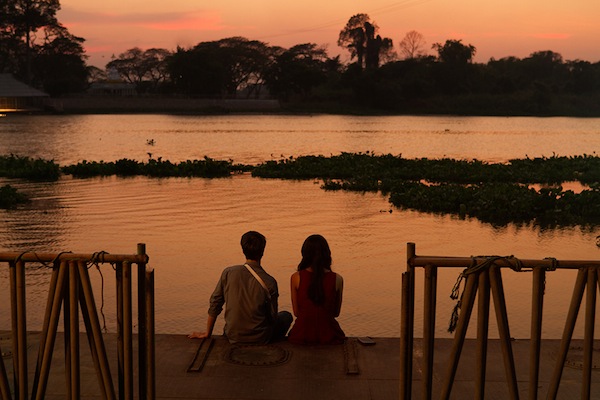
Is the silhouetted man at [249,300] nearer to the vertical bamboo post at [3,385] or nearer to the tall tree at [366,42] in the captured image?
the vertical bamboo post at [3,385]

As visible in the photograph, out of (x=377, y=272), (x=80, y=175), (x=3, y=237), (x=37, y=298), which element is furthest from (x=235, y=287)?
(x=80, y=175)

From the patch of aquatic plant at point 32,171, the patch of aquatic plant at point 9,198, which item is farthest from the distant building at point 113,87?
the patch of aquatic plant at point 9,198

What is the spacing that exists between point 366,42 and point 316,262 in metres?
131

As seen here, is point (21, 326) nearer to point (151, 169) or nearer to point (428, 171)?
point (428, 171)

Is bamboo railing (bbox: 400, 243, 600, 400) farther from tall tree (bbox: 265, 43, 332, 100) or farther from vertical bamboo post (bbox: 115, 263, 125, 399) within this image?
tall tree (bbox: 265, 43, 332, 100)

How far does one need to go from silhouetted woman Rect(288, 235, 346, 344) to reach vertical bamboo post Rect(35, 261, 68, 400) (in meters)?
2.02

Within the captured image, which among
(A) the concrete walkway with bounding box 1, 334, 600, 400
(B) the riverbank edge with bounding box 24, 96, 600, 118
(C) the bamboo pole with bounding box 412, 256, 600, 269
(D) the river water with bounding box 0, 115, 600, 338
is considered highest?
(B) the riverbank edge with bounding box 24, 96, 600, 118

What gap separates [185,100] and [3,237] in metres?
94.8

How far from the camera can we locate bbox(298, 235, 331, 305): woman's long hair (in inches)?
230

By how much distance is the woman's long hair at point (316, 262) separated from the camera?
5.84m

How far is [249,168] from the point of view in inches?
1158

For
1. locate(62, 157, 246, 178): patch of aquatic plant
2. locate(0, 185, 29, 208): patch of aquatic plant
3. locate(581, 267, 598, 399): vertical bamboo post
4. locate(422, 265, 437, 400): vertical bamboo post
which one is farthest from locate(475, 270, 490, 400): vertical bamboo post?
locate(62, 157, 246, 178): patch of aquatic plant

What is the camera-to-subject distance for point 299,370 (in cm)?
568

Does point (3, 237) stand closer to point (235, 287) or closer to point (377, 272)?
point (377, 272)
